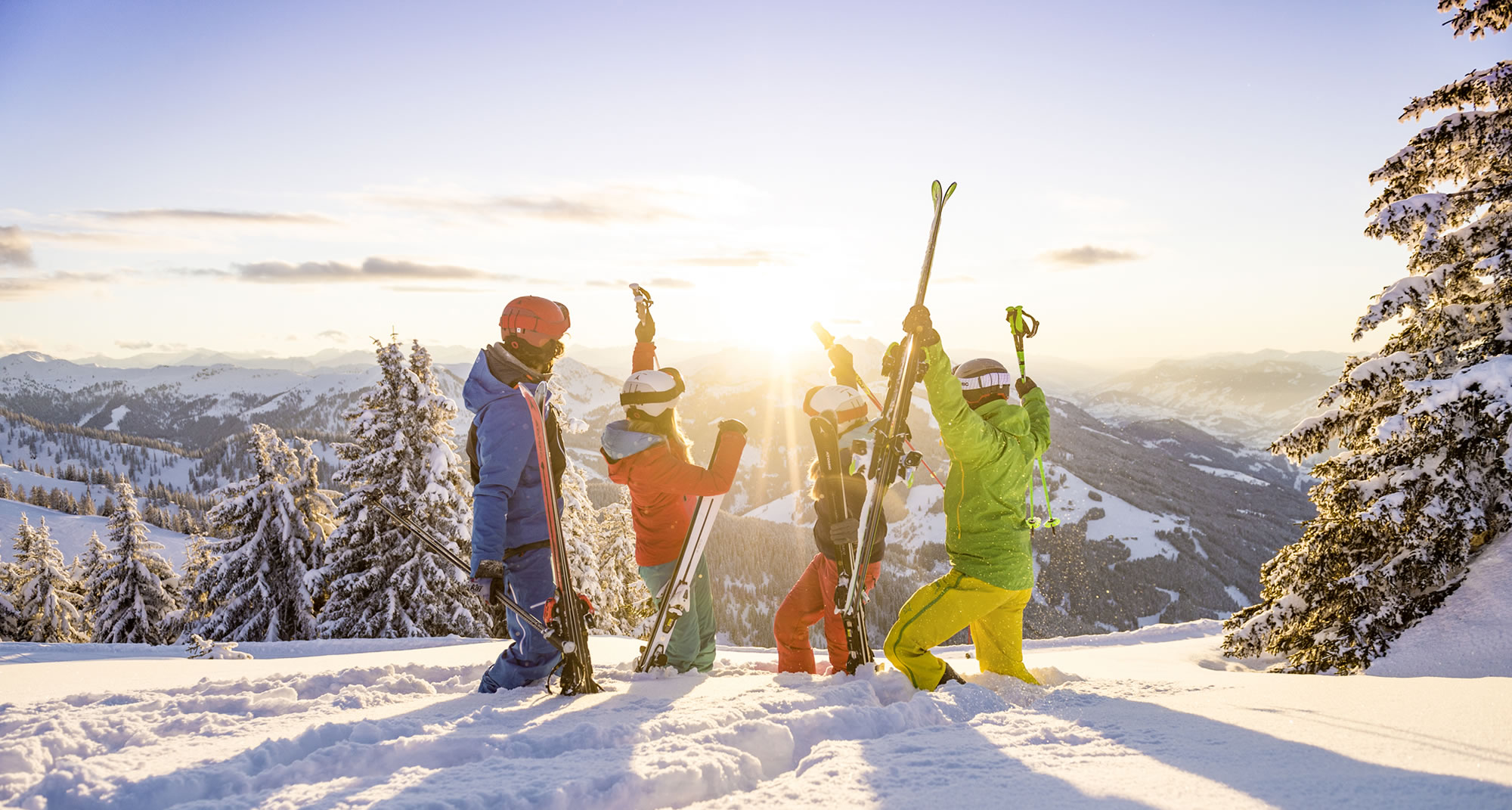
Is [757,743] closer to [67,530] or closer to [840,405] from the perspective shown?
[840,405]

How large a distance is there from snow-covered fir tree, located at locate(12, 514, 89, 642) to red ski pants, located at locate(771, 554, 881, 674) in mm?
31819

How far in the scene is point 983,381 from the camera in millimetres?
5199

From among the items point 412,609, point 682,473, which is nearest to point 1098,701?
point 682,473

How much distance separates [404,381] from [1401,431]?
18440 mm

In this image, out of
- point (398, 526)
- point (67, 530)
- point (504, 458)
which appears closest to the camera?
point (504, 458)

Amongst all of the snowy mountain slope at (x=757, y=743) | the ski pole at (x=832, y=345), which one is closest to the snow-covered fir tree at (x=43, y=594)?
the snowy mountain slope at (x=757, y=743)

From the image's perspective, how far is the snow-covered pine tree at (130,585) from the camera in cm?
2336

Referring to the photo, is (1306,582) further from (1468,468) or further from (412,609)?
(412,609)

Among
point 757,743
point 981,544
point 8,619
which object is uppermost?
point 981,544

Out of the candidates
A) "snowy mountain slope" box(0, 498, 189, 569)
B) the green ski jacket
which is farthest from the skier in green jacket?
"snowy mountain slope" box(0, 498, 189, 569)

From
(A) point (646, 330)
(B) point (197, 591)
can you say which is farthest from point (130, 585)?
(A) point (646, 330)

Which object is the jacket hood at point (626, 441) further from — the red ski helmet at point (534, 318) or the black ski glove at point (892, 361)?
the black ski glove at point (892, 361)

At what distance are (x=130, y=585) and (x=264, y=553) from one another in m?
8.25

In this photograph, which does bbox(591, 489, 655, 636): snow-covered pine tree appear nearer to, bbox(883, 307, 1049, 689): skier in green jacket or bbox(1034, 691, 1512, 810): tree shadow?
bbox(883, 307, 1049, 689): skier in green jacket
